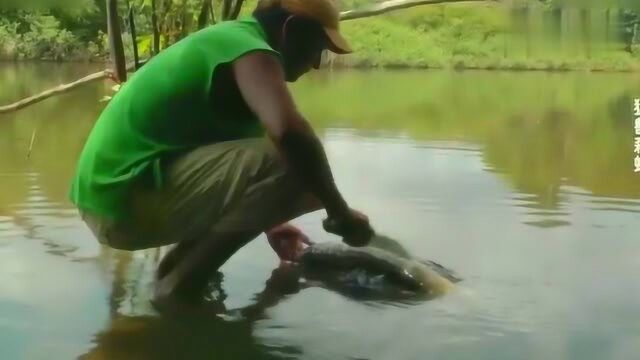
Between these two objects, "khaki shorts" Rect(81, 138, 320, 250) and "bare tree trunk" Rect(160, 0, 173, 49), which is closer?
"khaki shorts" Rect(81, 138, 320, 250)

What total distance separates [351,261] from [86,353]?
71cm

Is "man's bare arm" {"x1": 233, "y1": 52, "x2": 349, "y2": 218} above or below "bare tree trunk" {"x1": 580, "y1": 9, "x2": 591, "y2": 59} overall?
above

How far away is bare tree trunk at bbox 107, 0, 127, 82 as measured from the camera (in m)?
2.36

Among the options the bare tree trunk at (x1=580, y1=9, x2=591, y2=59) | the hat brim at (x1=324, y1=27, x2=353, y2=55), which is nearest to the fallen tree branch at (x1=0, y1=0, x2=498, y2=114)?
the hat brim at (x1=324, y1=27, x2=353, y2=55)

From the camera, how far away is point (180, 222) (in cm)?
188

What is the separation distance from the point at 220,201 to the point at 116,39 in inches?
28.2

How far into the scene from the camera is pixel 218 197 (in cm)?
186

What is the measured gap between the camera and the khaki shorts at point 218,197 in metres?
1.83

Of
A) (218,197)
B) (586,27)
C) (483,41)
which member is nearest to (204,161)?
(218,197)

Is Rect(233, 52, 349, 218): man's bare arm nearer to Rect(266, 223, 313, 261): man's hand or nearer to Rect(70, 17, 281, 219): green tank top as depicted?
Rect(70, 17, 281, 219): green tank top

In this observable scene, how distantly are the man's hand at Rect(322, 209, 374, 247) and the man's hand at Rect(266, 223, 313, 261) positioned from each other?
449 millimetres

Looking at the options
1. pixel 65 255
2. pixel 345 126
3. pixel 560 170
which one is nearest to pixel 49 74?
pixel 345 126

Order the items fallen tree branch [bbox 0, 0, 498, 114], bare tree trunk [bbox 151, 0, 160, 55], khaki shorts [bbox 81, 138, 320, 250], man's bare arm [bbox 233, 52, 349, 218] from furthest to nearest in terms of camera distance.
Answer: bare tree trunk [bbox 151, 0, 160, 55] < fallen tree branch [bbox 0, 0, 498, 114] < khaki shorts [bbox 81, 138, 320, 250] < man's bare arm [bbox 233, 52, 349, 218]

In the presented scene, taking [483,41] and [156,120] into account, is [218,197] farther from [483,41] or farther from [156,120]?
[483,41]
